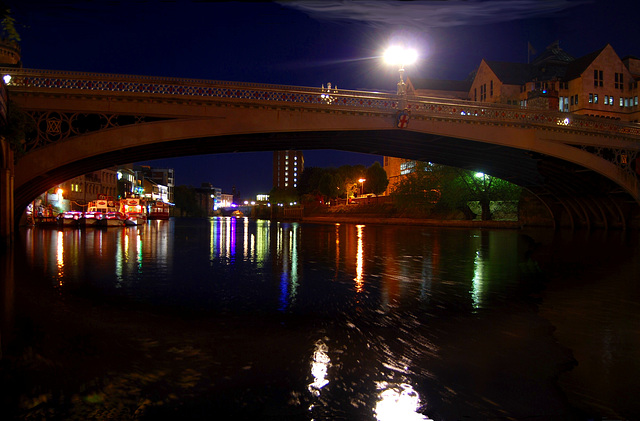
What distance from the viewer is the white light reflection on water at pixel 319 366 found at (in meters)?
4.52

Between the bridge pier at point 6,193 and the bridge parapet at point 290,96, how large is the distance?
161 inches

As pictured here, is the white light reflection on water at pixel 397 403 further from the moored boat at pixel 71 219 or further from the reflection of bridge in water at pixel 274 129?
the moored boat at pixel 71 219

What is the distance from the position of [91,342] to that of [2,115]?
693 inches

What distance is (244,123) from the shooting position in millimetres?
26719

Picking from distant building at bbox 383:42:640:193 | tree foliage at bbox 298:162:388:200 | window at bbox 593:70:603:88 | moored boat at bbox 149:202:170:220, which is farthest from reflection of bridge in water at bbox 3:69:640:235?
tree foliage at bbox 298:162:388:200

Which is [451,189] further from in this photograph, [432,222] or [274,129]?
[274,129]

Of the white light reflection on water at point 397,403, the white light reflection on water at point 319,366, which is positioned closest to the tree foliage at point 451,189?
the white light reflection on water at point 319,366

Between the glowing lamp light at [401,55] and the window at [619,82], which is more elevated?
the window at [619,82]

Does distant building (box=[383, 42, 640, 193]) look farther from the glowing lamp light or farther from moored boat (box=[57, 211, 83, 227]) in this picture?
moored boat (box=[57, 211, 83, 227])

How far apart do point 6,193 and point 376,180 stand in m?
96.8

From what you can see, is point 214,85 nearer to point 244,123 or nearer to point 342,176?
point 244,123

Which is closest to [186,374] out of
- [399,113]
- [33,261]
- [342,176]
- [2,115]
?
[33,261]

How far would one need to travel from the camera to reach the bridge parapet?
23781mm

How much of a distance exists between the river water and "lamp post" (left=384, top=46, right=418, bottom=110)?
63.6 feet
